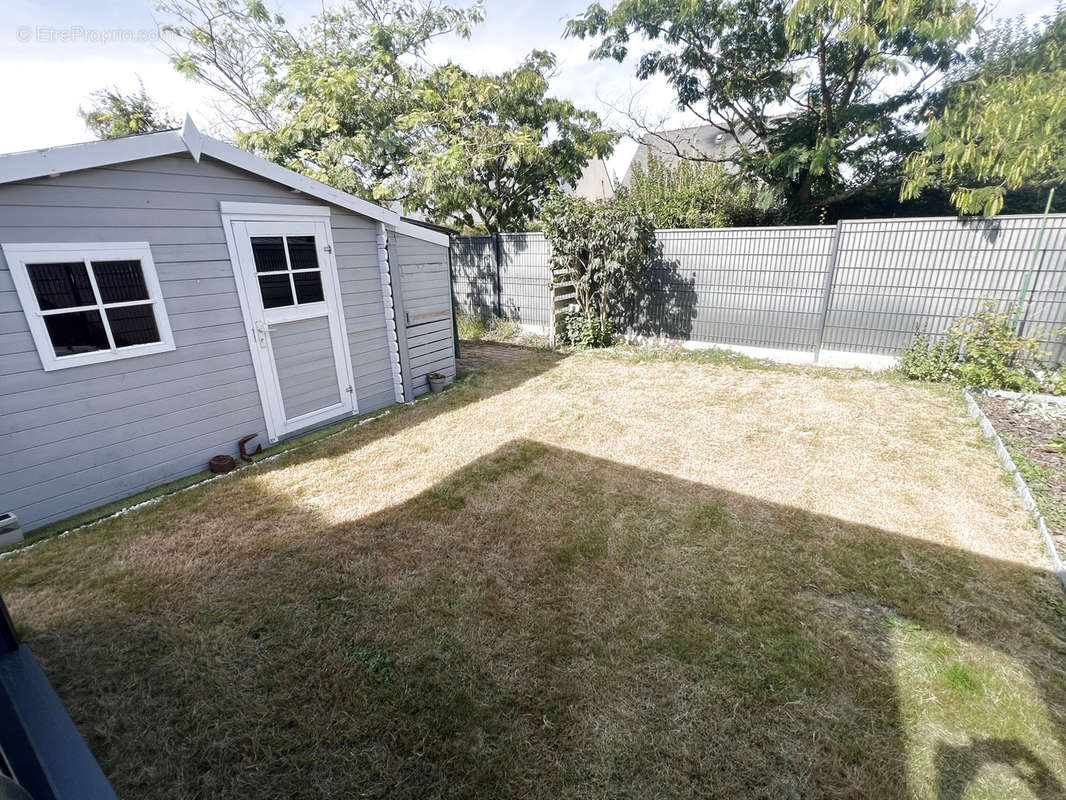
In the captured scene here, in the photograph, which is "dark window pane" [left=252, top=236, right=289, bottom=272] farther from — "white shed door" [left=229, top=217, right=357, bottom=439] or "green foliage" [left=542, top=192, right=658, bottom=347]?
"green foliage" [left=542, top=192, right=658, bottom=347]

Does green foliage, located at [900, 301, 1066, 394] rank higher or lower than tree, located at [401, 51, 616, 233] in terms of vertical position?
lower

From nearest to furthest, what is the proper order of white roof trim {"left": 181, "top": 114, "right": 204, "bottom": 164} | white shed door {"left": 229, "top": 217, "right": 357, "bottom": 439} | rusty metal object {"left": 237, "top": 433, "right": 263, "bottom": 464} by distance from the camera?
white roof trim {"left": 181, "top": 114, "right": 204, "bottom": 164}, white shed door {"left": 229, "top": 217, "right": 357, "bottom": 439}, rusty metal object {"left": 237, "top": 433, "right": 263, "bottom": 464}

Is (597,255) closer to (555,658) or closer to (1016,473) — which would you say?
(1016,473)

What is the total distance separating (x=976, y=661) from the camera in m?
2.13

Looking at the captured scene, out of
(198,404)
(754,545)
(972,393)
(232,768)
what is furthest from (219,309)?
(972,393)

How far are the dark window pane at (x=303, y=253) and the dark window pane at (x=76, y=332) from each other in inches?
63.1

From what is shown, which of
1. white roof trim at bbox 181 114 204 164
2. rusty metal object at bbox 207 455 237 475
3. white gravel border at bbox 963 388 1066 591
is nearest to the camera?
white gravel border at bbox 963 388 1066 591

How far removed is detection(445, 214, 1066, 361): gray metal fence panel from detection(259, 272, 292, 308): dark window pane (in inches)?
200

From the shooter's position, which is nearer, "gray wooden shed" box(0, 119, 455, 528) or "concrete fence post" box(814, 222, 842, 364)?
"gray wooden shed" box(0, 119, 455, 528)

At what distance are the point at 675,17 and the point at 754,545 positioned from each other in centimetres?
1069

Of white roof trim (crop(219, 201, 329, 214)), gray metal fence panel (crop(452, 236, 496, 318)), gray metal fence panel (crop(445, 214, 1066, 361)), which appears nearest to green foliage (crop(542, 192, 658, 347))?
gray metal fence panel (crop(445, 214, 1066, 361))

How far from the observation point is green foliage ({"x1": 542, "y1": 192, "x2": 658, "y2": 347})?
23.5ft

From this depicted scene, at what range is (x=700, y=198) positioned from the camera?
10.9 meters

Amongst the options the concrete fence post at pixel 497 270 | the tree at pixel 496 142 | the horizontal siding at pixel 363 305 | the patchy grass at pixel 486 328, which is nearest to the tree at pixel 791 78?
the tree at pixel 496 142
